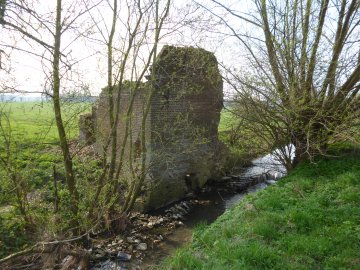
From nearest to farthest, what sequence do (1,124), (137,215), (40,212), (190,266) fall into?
1. (190,266)
2. (1,124)
3. (40,212)
4. (137,215)

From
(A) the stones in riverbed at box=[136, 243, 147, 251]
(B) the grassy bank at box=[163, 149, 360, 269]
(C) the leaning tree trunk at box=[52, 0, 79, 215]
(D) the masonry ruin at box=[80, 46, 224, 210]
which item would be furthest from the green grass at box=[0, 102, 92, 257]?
(B) the grassy bank at box=[163, 149, 360, 269]

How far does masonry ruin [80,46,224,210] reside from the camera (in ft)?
29.0

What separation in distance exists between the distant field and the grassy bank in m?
3.23

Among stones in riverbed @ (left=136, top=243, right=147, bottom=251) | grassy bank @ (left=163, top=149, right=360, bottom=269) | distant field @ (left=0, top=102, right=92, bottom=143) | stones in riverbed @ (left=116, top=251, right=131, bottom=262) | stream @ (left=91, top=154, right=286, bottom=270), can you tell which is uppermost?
distant field @ (left=0, top=102, right=92, bottom=143)

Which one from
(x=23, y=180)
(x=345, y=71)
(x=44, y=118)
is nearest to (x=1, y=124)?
(x=44, y=118)

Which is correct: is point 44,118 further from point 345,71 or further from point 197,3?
point 345,71

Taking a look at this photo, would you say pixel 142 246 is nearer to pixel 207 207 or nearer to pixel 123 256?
pixel 123 256

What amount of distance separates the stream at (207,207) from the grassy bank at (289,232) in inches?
60.1

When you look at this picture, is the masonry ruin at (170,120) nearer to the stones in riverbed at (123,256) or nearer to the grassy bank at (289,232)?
the stones in riverbed at (123,256)

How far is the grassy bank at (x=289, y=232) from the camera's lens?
4062mm

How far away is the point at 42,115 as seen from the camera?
19.0 ft

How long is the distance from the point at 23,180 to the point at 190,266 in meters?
3.73

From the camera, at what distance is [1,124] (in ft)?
19.0

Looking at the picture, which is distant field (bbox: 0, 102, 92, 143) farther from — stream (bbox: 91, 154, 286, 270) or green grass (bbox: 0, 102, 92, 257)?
stream (bbox: 91, 154, 286, 270)
